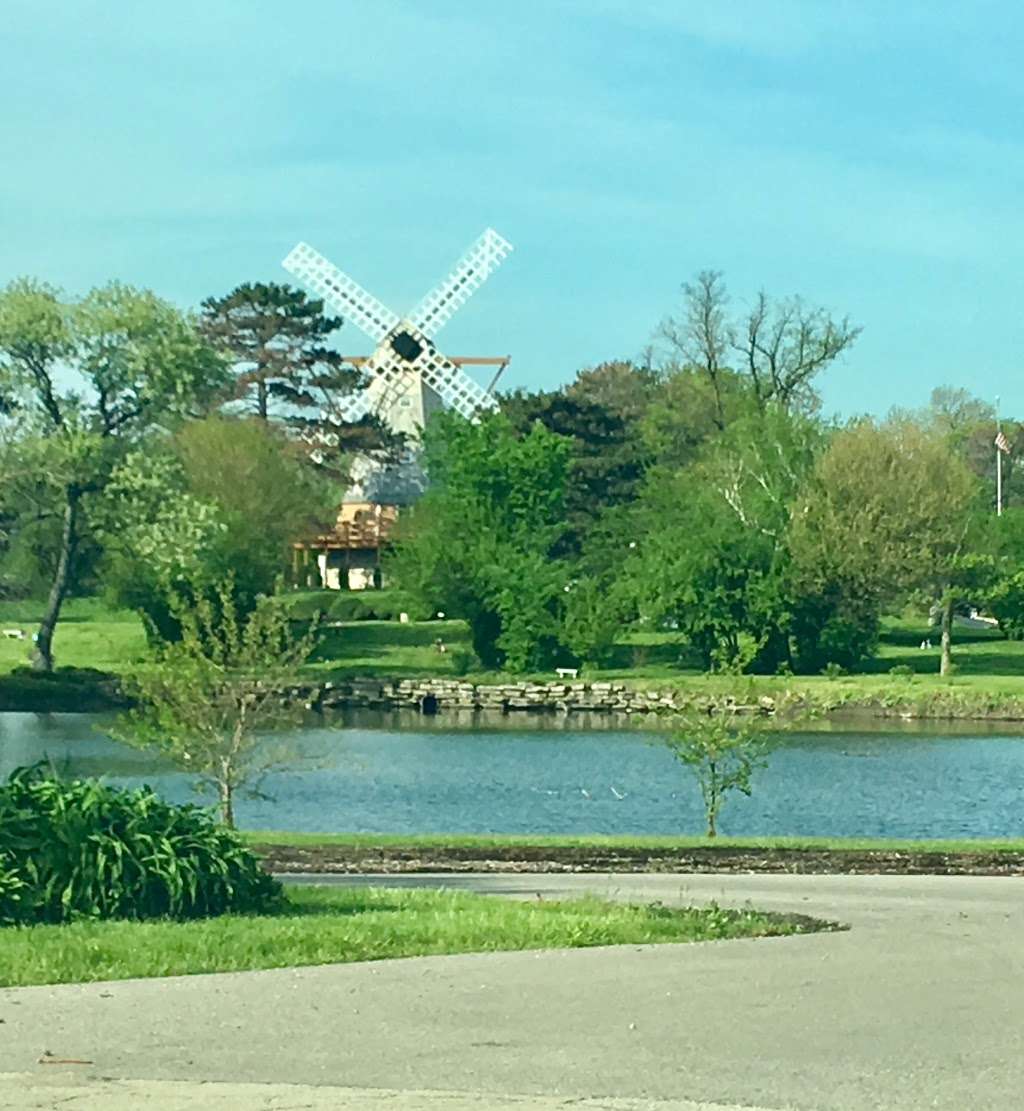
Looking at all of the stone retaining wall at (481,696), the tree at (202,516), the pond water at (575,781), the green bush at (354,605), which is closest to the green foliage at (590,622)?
the stone retaining wall at (481,696)

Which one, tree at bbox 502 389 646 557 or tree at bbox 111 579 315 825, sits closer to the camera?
tree at bbox 111 579 315 825

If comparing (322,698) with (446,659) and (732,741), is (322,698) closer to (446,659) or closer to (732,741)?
(446,659)

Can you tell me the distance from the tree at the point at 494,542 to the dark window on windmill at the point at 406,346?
14.7m

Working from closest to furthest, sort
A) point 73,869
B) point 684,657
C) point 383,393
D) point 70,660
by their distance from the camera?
point 73,869, point 70,660, point 684,657, point 383,393

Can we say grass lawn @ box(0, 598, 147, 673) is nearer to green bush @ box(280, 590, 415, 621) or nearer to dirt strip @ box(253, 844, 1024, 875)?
green bush @ box(280, 590, 415, 621)

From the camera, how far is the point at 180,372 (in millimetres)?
68438

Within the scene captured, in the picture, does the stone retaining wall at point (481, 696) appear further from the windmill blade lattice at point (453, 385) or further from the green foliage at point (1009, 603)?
the windmill blade lattice at point (453, 385)

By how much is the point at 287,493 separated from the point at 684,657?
16511 millimetres

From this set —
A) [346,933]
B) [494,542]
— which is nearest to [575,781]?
[346,933]

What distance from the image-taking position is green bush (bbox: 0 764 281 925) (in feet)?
46.9

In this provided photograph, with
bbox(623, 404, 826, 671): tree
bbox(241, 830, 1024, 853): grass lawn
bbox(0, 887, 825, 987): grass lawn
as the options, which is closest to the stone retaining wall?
bbox(623, 404, 826, 671): tree

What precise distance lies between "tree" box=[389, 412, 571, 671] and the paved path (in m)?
61.5

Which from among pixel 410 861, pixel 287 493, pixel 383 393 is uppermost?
pixel 383 393

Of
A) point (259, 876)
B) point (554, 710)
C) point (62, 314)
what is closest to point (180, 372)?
point (62, 314)
